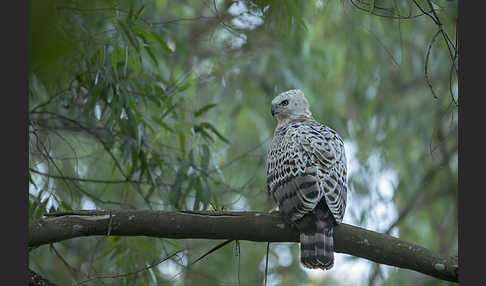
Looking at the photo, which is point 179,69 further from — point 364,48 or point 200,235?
point 200,235

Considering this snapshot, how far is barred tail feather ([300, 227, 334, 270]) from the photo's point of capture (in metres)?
3.33

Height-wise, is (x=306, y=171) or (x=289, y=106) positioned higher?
(x=289, y=106)

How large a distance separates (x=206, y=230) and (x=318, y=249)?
0.71m

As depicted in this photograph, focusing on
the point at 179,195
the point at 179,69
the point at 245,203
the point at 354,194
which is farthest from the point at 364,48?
the point at 179,195

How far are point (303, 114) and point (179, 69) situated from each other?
334 cm

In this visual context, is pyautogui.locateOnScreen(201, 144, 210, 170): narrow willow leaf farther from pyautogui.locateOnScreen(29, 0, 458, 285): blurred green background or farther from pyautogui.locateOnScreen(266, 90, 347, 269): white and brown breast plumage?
pyautogui.locateOnScreen(266, 90, 347, 269): white and brown breast plumage

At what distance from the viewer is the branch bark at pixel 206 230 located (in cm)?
296

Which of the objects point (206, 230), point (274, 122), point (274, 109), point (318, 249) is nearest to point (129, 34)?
point (274, 109)

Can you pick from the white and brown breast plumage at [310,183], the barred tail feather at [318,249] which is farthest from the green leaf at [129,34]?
the barred tail feather at [318,249]

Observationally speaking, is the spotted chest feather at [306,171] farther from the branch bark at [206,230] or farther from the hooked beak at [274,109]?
the hooked beak at [274,109]

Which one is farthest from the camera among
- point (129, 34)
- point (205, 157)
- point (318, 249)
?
point (205, 157)

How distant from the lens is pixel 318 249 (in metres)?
3.35

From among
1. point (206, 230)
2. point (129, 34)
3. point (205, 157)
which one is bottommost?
point (206, 230)

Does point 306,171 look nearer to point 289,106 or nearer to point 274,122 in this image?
point 289,106
